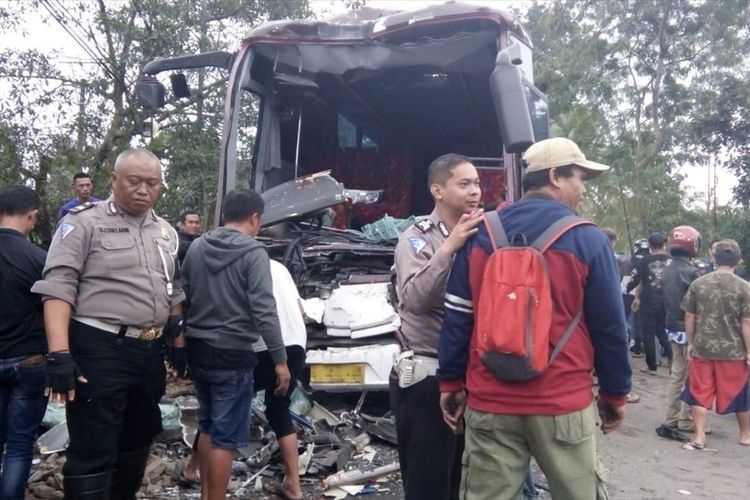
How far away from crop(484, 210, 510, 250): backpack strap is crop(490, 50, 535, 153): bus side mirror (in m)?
A: 2.06

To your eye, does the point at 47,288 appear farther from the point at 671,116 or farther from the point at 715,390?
the point at 671,116

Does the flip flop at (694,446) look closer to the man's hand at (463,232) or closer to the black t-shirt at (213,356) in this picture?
the black t-shirt at (213,356)

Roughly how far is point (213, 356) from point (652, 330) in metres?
6.72

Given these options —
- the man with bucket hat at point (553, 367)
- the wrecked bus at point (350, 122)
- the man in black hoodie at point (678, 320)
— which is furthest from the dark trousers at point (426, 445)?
the man in black hoodie at point (678, 320)

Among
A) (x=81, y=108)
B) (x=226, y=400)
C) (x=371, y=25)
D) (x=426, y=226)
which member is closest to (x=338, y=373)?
(x=226, y=400)

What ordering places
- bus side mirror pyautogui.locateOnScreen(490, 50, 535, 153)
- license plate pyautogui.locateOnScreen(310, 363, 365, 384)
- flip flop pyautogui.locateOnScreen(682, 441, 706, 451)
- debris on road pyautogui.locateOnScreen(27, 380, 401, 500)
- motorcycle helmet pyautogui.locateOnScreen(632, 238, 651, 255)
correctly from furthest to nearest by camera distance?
motorcycle helmet pyautogui.locateOnScreen(632, 238, 651, 255), flip flop pyautogui.locateOnScreen(682, 441, 706, 451), license plate pyautogui.locateOnScreen(310, 363, 365, 384), bus side mirror pyautogui.locateOnScreen(490, 50, 535, 153), debris on road pyautogui.locateOnScreen(27, 380, 401, 500)

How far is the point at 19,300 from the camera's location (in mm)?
3330

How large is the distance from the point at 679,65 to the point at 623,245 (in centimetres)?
570

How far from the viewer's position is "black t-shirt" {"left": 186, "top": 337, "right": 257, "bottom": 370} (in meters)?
3.45

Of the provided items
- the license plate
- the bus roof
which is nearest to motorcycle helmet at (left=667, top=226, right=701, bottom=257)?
the bus roof

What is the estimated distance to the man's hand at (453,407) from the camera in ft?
8.34

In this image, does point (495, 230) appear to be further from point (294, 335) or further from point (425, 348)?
point (294, 335)

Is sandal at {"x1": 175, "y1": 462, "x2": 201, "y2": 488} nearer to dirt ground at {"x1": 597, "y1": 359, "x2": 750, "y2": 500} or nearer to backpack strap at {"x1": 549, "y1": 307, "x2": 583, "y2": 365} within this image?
dirt ground at {"x1": 597, "y1": 359, "x2": 750, "y2": 500}

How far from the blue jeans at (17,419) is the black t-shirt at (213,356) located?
71 centimetres
